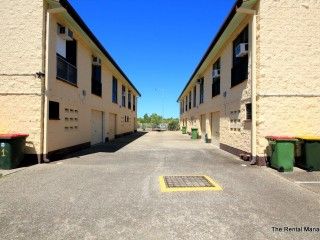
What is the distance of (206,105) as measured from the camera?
20953 millimetres

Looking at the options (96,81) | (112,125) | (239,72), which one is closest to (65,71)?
(96,81)

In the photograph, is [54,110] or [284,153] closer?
[284,153]

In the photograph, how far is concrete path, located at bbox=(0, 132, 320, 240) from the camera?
3951 millimetres

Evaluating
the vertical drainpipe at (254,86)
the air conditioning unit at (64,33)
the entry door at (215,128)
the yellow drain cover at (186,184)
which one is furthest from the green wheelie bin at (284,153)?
the air conditioning unit at (64,33)

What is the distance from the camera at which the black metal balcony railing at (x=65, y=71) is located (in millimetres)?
11281

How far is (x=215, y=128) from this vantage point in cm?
1841

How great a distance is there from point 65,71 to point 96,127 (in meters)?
7.06

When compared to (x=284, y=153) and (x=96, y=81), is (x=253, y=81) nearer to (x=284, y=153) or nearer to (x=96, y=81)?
(x=284, y=153)

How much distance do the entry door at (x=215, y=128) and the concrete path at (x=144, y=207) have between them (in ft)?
30.8

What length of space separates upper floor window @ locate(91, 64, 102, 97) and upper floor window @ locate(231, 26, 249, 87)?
28.8 feet

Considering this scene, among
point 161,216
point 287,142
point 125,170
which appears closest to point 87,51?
point 125,170

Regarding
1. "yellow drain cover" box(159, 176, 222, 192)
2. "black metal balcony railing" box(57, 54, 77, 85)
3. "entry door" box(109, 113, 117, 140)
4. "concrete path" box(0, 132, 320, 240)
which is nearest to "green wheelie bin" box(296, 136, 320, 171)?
"concrete path" box(0, 132, 320, 240)

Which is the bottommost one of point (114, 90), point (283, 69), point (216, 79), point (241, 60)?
point (283, 69)

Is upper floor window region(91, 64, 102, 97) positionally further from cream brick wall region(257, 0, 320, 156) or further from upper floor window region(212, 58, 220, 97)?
cream brick wall region(257, 0, 320, 156)
